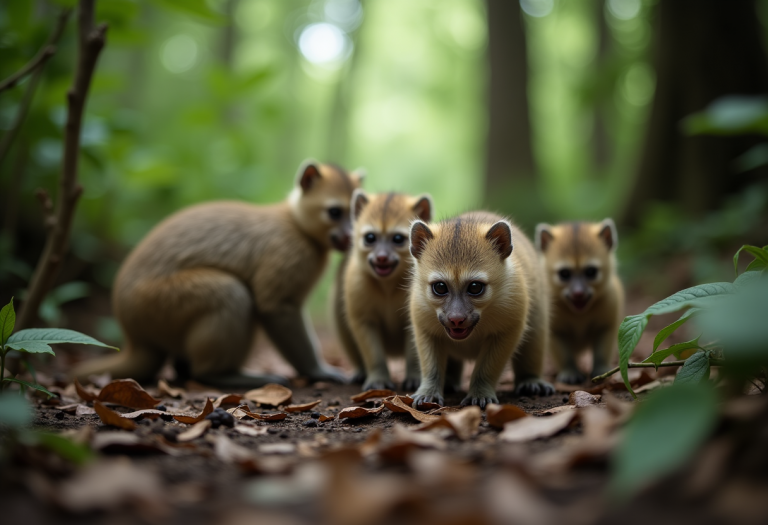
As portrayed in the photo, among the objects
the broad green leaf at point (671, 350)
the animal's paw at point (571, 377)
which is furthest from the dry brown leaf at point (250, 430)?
the animal's paw at point (571, 377)

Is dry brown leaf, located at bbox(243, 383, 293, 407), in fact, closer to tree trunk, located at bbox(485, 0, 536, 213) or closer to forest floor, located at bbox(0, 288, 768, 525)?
forest floor, located at bbox(0, 288, 768, 525)

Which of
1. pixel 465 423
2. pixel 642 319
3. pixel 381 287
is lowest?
pixel 465 423

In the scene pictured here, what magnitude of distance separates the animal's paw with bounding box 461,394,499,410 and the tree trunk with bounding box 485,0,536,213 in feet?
31.4

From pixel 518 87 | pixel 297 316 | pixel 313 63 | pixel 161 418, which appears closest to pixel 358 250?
pixel 297 316

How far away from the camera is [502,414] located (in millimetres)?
2988

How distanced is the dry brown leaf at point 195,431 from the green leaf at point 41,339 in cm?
58

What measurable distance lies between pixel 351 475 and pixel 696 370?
1.99 m

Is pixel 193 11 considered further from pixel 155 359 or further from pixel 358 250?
pixel 155 359

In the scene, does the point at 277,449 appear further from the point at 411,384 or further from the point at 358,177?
the point at 358,177

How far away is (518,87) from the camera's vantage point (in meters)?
13.5

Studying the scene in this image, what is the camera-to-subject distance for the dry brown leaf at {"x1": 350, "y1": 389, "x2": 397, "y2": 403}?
4227 mm

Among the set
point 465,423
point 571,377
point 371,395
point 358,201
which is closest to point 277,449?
point 465,423

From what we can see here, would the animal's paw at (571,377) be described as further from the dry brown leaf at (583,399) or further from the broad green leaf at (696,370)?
the broad green leaf at (696,370)

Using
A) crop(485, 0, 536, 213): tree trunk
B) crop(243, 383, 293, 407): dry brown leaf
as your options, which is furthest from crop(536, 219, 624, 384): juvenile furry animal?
crop(485, 0, 536, 213): tree trunk
